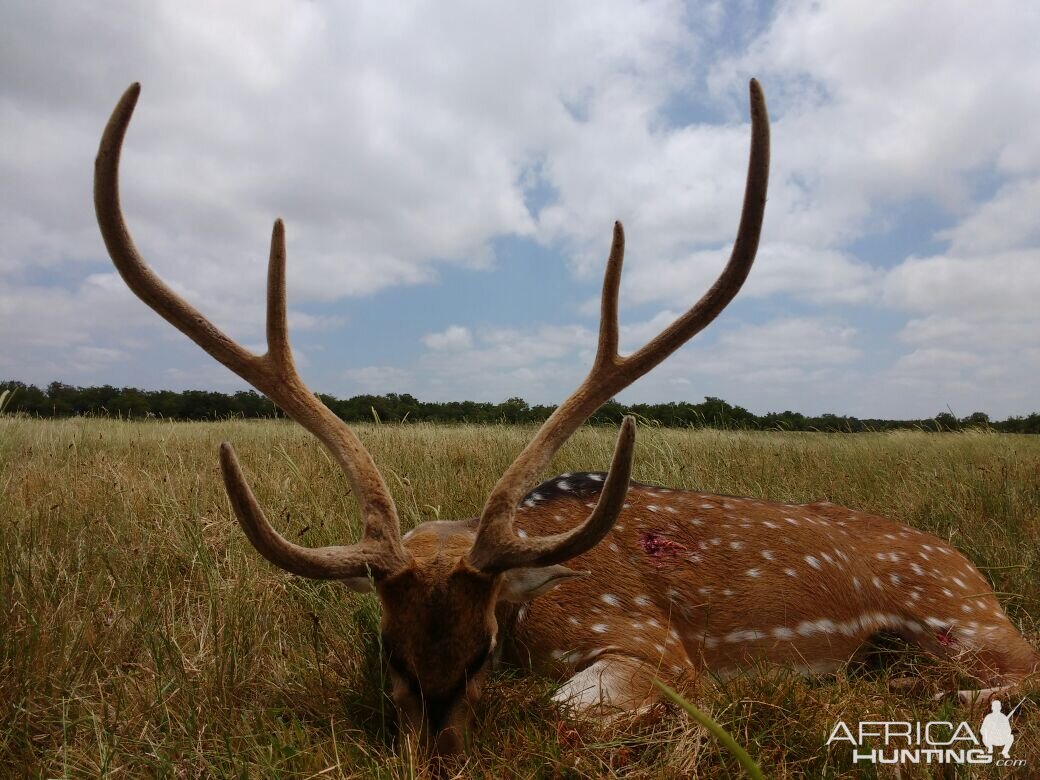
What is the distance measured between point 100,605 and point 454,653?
5.27 ft

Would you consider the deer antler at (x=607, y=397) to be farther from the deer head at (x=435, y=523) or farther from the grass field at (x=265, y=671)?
the grass field at (x=265, y=671)

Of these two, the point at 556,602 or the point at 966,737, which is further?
the point at 556,602

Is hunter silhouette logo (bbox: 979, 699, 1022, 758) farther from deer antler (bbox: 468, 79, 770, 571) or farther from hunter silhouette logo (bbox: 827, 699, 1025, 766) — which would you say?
deer antler (bbox: 468, 79, 770, 571)

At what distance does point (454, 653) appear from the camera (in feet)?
6.56

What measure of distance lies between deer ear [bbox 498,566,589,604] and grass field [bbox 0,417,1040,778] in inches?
12.2

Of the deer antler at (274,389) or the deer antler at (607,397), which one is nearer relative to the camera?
the deer antler at (274,389)

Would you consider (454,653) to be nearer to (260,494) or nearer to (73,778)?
(73,778)

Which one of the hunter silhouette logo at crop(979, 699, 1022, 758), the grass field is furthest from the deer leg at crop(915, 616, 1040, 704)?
the hunter silhouette logo at crop(979, 699, 1022, 758)

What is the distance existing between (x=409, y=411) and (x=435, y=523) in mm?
7497

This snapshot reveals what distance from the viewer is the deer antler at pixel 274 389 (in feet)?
6.51

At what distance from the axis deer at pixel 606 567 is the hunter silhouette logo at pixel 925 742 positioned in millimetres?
735

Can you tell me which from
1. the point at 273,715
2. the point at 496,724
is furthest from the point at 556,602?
the point at 273,715

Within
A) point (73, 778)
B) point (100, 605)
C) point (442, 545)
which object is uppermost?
point (442, 545)

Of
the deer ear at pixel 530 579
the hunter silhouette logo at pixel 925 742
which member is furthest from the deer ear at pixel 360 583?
the hunter silhouette logo at pixel 925 742
